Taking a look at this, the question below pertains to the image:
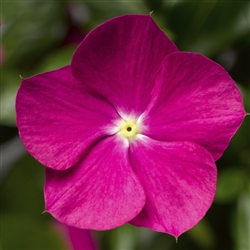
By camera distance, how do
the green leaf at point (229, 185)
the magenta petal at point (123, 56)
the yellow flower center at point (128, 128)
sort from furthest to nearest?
1. the green leaf at point (229, 185)
2. the yellow flower center at point (128, 128)
3. the magenta petal at point (123, 56)

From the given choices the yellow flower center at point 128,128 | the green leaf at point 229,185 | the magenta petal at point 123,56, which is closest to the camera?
the magenta petal at point 123,56

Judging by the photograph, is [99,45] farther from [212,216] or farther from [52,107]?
[212,216]

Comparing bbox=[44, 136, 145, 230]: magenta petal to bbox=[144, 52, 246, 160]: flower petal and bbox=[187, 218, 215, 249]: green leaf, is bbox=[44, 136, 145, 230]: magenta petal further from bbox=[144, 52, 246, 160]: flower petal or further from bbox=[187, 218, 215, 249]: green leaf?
bbox=[187, 218, 215, 249]: green leaf

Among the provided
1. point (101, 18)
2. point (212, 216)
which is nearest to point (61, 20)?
point (101, 18)

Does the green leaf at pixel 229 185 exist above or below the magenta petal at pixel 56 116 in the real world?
below

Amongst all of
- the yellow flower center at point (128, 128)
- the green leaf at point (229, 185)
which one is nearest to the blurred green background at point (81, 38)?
the green leaf at point (229, 185)

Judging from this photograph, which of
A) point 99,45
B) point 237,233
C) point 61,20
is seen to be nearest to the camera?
point 99,45

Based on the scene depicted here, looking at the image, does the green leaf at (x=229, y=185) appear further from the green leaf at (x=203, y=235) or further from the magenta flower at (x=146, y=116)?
the magenta flower at (x=146, y=116)
